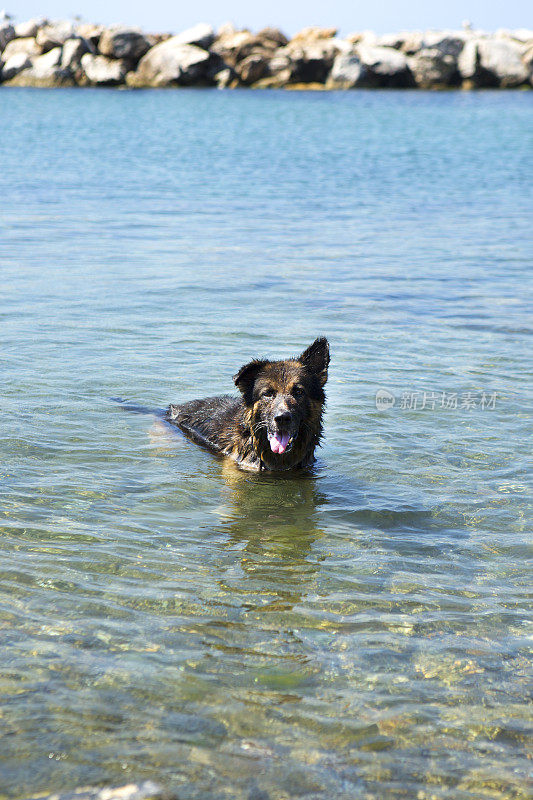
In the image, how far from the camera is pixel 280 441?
778 centimetres

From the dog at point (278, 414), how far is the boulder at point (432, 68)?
7892 centimetres

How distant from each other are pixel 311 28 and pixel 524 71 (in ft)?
70.0

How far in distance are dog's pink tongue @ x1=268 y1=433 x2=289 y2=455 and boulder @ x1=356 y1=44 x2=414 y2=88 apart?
77.9 meters

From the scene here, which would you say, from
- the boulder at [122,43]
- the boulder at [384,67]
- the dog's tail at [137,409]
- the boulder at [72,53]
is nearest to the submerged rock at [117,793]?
the dog's tail at [137,409]

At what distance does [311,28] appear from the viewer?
8706cm

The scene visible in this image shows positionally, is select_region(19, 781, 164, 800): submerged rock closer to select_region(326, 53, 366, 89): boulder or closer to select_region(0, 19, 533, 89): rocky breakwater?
select_region(0, 19, 533, 89): rocky breakwater

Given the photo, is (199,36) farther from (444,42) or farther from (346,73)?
(444,42)

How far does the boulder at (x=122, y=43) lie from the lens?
2992 inches

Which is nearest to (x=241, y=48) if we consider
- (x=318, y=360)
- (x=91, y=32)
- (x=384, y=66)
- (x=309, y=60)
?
(x=309, y=60)

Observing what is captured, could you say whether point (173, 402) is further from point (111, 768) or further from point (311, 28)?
point (311, 28)

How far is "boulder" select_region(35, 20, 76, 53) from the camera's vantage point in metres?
77.4

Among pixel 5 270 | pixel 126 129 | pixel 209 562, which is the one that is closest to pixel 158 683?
pixel 209 562

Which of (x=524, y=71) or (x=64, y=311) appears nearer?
(x=64, y=311)

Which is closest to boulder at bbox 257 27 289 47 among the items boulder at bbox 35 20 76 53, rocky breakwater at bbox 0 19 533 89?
rocky breakwater at bbox 0 19 533 89
